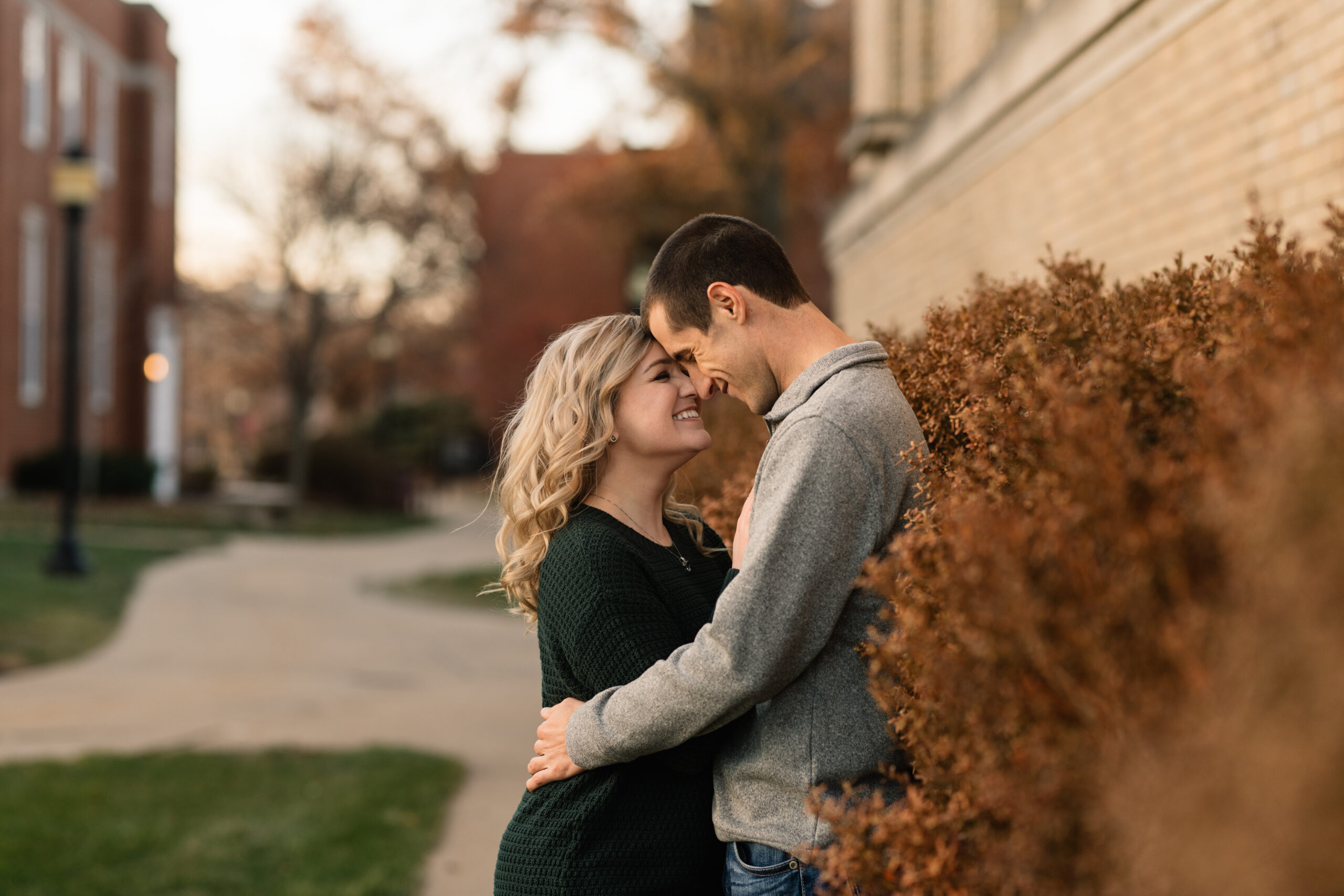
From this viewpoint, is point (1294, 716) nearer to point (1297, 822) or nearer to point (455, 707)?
point (1297, 822)

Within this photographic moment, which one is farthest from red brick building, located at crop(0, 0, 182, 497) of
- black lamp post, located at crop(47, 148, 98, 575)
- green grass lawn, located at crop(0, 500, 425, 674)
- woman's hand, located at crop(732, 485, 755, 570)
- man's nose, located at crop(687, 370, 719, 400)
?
woman's hand, located at crop(732, 485, 755, 570)

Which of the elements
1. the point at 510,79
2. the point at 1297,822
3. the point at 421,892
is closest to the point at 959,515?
the point at 1297,822

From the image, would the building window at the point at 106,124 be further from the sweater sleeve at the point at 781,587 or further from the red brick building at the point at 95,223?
the sweater sleeve at the point at 781,587

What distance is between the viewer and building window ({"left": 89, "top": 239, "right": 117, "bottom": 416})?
79.8 ft

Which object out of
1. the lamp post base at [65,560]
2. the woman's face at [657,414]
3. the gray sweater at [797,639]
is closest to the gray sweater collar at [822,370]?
the gray sweater at [797,639]

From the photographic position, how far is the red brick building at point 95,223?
20.7 metres

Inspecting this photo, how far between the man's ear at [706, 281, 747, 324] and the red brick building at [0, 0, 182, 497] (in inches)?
778

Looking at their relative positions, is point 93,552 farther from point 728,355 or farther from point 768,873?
point 768,873

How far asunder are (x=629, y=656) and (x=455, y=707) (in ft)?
21.9

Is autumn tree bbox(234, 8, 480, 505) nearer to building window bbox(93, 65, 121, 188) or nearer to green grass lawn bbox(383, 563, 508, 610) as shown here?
building window bbox(93, 65, 121, 188)

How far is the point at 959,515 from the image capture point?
61.4 inches

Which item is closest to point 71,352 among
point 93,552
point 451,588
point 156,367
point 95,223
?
point 93,552

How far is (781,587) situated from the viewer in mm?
1966

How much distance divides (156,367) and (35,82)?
22.7 ft
